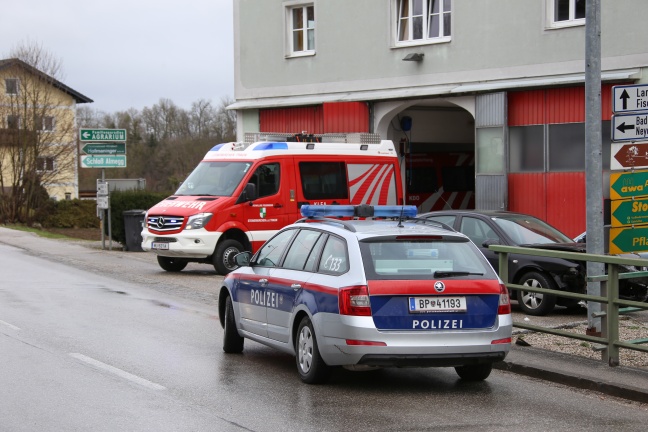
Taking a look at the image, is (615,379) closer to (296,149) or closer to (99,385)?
(99,385)

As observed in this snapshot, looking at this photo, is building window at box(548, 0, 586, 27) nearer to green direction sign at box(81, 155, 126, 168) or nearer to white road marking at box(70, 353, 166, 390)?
green direction sign at box(81, 155, 126, 168)

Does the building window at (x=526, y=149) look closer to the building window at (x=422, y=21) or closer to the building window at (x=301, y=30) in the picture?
the building window at (x=422, y=21)

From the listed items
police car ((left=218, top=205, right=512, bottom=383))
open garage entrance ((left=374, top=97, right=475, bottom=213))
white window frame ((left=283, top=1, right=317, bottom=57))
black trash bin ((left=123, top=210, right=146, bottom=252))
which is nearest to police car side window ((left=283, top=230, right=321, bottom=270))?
police car ((left=218, top=205, right=512, bottom=383))

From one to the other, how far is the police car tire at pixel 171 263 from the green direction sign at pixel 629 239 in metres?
12.7

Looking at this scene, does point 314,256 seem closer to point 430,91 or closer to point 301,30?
point 430,91

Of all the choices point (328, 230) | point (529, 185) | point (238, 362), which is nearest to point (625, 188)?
point (328, 230)

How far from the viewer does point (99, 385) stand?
352 inches

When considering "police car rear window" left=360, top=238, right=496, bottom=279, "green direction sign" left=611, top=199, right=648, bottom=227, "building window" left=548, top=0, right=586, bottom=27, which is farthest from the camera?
"building window" left=548, top=0, right=586, bottom=27

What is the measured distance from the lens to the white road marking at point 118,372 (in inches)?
353

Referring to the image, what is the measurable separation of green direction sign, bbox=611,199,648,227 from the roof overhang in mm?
11722

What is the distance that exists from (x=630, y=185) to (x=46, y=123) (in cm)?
4253

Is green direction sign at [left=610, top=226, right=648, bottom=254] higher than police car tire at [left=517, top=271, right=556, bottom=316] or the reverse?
higher

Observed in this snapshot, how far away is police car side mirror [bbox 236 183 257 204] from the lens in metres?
20.5

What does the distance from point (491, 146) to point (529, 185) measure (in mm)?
1387
